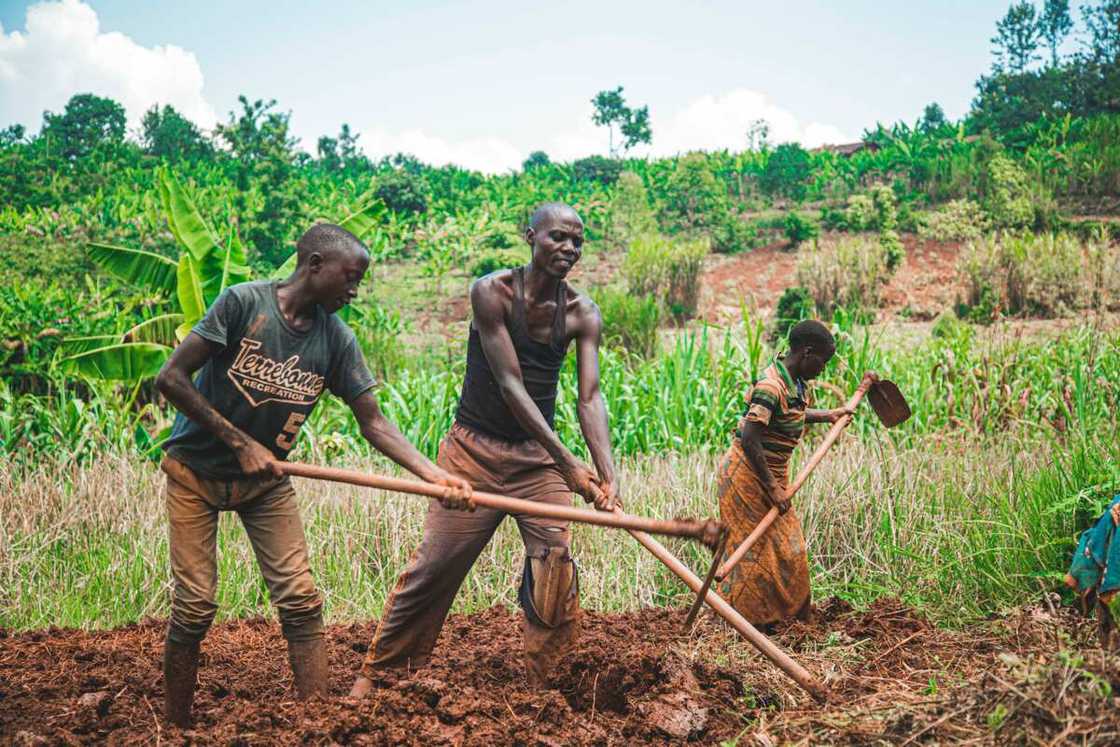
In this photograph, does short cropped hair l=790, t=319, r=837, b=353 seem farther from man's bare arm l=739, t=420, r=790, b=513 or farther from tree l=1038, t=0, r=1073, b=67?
tree l=1038, t=0, r=1073, b=67

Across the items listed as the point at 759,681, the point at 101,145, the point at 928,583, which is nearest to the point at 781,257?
the point at 928,583

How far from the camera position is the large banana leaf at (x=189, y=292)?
22.4 ft

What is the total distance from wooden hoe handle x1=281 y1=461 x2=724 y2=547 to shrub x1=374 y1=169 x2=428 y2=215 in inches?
630

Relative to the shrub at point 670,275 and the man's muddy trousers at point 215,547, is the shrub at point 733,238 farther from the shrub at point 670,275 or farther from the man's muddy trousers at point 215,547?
the man's muddy trousers at point 215,547

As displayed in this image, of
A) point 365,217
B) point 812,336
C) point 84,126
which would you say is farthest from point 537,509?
point 84,126

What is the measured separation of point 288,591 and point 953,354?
20.0 feet

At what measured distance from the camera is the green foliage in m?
22.5

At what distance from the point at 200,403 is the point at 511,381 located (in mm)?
1054

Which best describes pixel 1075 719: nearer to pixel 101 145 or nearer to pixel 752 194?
pixel 752 194

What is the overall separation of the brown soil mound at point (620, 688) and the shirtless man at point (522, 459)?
19 cm

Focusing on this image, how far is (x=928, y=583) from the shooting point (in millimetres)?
4707

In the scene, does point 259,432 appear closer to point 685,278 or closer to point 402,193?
point 685,278

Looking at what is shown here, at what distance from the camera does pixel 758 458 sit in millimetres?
4109

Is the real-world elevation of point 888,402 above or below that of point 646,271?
below
